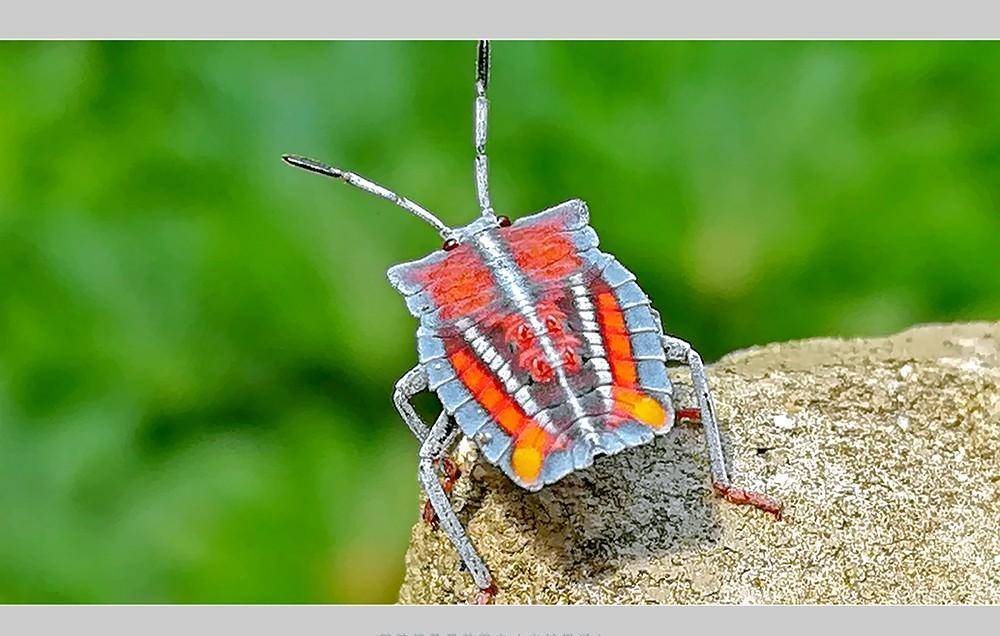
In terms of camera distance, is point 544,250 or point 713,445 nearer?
point 713,445

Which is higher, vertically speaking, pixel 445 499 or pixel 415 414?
pixel 415 414

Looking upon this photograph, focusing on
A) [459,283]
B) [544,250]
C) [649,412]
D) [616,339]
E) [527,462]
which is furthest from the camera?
[544,250]

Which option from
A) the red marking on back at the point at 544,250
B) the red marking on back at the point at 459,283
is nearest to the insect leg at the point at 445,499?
the red marking on back at the point at 459,283

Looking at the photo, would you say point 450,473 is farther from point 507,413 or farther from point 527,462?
point 527,462

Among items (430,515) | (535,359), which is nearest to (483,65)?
(535,359)

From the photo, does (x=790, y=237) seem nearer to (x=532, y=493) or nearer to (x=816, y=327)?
(x=816, y=327)

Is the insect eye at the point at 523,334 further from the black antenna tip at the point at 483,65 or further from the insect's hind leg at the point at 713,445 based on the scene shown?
the black antenna tip at the point at 483,65

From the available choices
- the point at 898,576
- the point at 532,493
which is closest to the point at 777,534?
the point at 898,576

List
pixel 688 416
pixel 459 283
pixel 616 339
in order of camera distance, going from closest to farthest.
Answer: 1. pixel 616 339
2. pixel 459 283
3. pixel 688 416

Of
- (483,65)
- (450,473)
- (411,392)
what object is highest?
(483,65)
